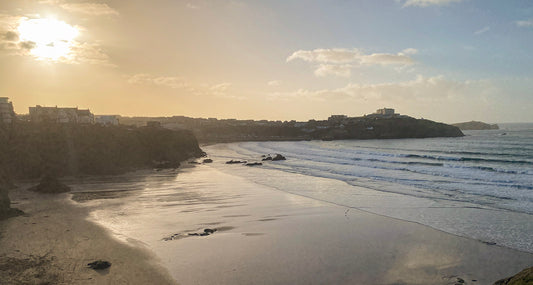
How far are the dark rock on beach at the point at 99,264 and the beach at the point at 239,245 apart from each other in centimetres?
16

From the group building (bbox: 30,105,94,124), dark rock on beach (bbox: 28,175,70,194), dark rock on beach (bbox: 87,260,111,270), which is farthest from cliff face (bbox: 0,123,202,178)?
dark rock on beach (bbox: 87,260,111,270)

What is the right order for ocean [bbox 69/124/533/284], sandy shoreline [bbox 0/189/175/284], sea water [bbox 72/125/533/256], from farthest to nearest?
sea water [bbox 72/125/533/256], ocean [bbox 69/124/533/284], sandy shoreline [bbox 0/189/175/284]

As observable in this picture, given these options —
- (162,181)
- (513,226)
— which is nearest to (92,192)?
(162,181)

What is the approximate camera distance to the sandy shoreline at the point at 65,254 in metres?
8.30

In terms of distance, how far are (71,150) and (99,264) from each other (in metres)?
24.3

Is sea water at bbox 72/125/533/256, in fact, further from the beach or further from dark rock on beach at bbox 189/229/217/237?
dark rock on beach at bbox 189/229/217/237

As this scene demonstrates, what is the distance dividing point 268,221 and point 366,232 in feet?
13.9

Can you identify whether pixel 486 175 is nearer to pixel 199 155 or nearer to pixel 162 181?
pixel 162 181

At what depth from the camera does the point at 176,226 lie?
13.6 meters

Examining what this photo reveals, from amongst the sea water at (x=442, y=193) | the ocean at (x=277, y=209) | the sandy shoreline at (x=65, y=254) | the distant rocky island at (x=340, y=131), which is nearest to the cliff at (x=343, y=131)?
the distant rocky island at (x=340, y=131)

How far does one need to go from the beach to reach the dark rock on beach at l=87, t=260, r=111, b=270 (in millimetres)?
157

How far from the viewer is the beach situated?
877 cm

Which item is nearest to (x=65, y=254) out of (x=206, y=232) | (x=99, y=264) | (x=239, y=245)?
(x=99, y=264)

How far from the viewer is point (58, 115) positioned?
128 feet
